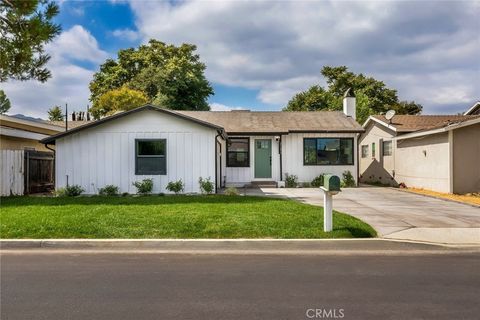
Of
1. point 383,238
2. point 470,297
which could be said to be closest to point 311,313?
point 470,297

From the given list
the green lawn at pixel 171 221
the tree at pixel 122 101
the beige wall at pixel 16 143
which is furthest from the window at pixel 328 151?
the tree at pixel 122 101

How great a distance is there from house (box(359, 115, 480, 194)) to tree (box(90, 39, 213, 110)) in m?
20.2

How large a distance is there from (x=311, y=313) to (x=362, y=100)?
36055 millimetres

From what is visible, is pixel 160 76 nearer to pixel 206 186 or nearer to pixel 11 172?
pixel 11 172

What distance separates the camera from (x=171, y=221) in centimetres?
930

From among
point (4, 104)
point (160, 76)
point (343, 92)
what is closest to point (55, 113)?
point (4, 104)

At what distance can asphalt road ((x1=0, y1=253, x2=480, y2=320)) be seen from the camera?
4.31 m

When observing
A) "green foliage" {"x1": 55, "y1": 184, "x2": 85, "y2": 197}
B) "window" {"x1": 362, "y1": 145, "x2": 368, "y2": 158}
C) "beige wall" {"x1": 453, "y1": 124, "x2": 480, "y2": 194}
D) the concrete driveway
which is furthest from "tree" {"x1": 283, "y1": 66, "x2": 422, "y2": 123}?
"green foliage" {"x1": 55, "y1": 184, "x2": 85, "y2": 197}

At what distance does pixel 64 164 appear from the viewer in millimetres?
15719

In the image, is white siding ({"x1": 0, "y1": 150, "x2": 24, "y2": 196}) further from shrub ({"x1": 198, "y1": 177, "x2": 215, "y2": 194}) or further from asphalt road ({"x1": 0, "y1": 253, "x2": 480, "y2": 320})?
asphalt road ({"x1": 0, "y1": 253, "x2": 480, "y2": 320})

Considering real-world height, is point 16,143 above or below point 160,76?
below

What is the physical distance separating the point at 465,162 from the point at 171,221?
1333 cm

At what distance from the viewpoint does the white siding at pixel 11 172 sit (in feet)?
48.3

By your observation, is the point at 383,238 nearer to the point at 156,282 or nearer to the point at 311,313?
the point at 311,313
